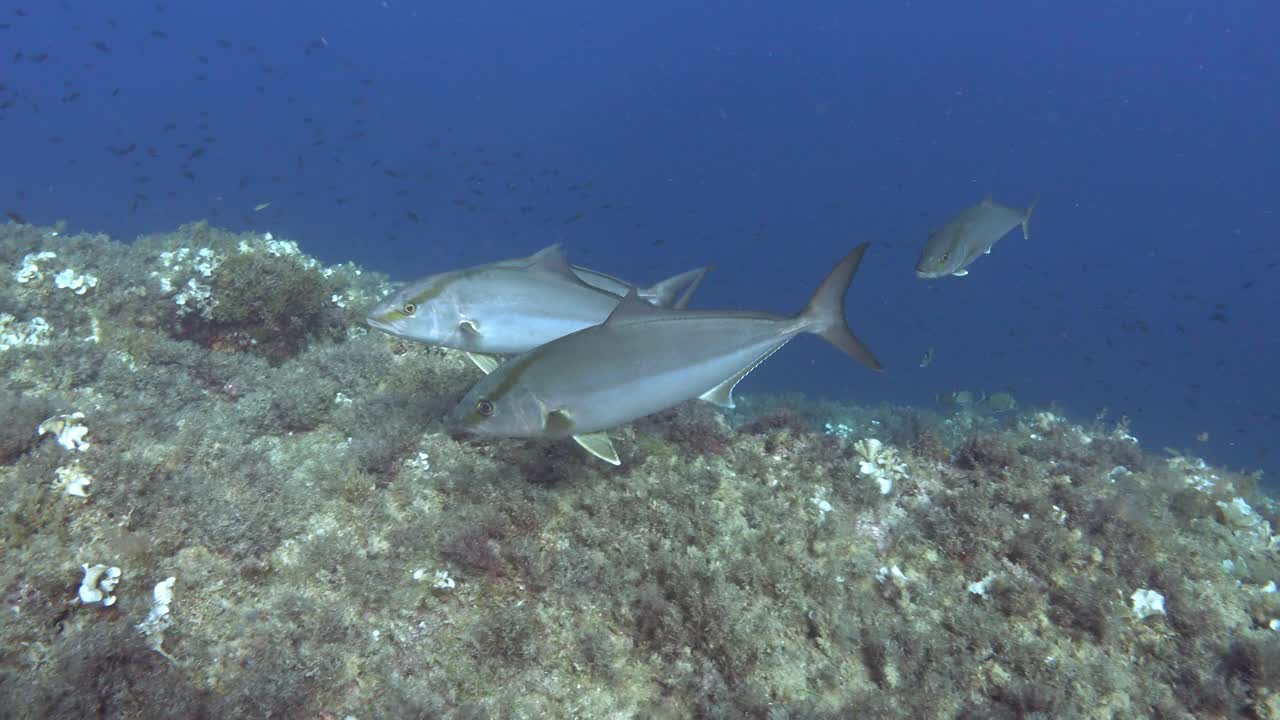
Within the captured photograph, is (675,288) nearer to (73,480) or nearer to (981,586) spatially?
(981,586)

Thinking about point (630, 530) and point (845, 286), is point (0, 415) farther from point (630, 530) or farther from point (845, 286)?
point (845, 286)

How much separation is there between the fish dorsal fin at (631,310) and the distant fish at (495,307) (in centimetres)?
85

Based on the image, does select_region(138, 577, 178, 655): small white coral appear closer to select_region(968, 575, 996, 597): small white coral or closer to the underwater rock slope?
the underwater rock slope

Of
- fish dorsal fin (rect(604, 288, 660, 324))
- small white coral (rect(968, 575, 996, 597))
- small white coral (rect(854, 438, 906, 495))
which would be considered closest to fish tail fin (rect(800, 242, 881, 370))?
fish dorsal fin (rect(604, 288, 660, 324))

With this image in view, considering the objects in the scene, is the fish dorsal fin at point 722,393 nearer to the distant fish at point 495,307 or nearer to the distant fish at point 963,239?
the distant fish at point 495,307

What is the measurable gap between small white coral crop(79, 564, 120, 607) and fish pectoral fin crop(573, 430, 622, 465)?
240 cm

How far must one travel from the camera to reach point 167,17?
167125mm

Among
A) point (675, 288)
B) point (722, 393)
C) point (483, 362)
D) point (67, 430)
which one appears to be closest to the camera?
point (67, 430)

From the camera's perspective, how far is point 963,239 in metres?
6.38

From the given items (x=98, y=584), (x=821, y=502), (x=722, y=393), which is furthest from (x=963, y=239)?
(x=98, y=584)

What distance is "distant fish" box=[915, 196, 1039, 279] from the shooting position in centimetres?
636

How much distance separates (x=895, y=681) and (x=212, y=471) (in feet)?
14.0

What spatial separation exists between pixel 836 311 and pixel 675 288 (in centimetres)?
145

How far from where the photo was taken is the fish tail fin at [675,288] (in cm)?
448
